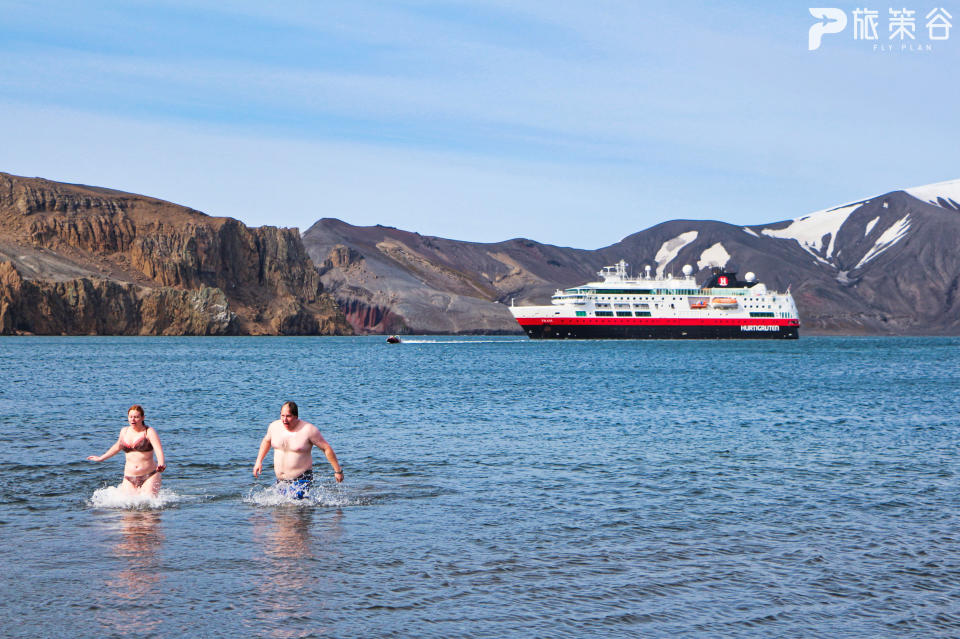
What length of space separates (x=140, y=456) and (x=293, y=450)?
2.56 metres

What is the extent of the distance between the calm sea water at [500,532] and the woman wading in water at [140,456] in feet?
1.26

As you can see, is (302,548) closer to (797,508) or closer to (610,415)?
(797,508)

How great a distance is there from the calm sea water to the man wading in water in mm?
513

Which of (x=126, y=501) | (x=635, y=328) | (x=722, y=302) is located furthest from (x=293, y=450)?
(x=722, y=302)

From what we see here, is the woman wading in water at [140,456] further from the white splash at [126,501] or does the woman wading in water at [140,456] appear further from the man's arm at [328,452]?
the man's arm at [328,452]

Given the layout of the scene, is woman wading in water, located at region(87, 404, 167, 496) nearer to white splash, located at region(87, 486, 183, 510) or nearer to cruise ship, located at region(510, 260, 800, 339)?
white splash, located at region(87, 486, 183, 510)

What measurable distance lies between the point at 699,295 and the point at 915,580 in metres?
140

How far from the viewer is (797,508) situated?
16969mm

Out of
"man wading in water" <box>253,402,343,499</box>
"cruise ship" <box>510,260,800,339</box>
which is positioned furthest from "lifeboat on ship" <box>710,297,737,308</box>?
"man wading in water" <box>253,402,343,499</box>

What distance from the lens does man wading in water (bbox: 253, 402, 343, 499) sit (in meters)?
15.2

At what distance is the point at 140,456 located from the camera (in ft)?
52.7

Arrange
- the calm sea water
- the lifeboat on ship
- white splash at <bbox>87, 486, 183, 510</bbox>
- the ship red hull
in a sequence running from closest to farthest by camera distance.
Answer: the calm sea water < white splash at <bbox>87, 486, 183, 510</bbox> < the ship red hull < the lifeboat on ship

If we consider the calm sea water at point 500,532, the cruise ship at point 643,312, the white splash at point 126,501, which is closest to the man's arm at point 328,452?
the calm sea water at point 500,532

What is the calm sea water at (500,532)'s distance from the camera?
10375 mm
